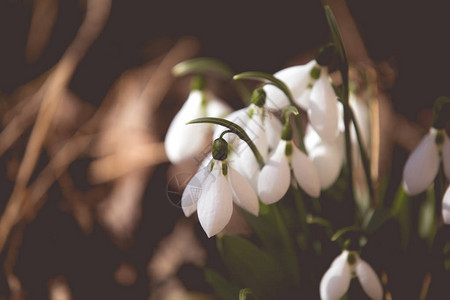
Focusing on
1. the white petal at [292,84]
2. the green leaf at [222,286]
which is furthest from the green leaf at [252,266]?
the white petal at [292,84]

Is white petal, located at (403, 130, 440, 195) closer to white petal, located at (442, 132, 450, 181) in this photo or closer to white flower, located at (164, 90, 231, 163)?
white petal, located at (442, 132, 450, 181)

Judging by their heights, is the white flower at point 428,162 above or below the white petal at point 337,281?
above

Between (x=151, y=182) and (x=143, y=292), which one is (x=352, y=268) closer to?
(x=143, y=292)

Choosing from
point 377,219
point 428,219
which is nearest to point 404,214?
point 428,219

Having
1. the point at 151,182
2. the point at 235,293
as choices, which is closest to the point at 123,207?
the point at 151,182

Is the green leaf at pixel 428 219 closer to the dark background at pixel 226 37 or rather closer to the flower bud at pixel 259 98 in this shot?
the flower bud at pixel 259 98

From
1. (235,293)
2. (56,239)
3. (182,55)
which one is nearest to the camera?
(235,293)

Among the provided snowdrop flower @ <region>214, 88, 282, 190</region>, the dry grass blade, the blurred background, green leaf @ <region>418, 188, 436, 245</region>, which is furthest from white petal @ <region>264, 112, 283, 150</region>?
the dry grass blade
